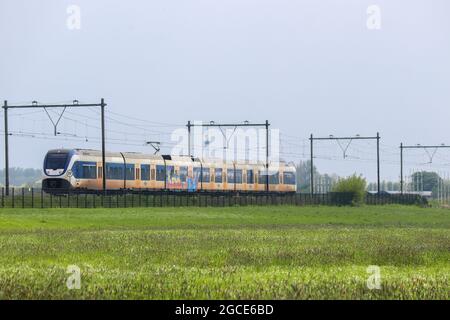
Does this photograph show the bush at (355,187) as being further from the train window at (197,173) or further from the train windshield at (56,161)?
the train windshield at (56,161)

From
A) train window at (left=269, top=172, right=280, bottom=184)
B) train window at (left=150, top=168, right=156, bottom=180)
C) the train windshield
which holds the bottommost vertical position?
train window at (left=269, top=172, right=280, bottom=184)

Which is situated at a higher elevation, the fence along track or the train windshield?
the train windshield

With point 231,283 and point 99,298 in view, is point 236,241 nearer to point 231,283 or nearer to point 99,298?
point 231,283

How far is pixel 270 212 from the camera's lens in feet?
258

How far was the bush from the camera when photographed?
11338 cm

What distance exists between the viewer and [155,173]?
9069 centimetres

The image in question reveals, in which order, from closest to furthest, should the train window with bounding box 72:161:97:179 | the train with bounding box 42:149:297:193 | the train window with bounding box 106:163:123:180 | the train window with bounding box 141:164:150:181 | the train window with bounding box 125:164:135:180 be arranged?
the train window with bounding box 72:161:97:179 → the train with bounding box 42:149:297:193 → the train window with bounding box 106:163:123:180 → the train window with bounding box 125:164:135:180 → the train window with bounding box 141:164:150:181

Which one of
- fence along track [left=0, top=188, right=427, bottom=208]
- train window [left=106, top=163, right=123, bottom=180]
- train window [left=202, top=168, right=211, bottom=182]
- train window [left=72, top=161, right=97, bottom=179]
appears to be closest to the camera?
fence along track [left=0, top=188, right=427, bottom=208]

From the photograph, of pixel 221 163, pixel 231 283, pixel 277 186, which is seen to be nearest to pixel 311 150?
pixel 277 186

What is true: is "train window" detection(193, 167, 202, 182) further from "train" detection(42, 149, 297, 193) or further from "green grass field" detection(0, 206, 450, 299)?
"green grass field" detection(0, 206, 450, 299)

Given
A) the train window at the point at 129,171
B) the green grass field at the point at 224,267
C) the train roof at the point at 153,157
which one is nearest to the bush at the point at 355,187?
the train roof at the point at 153,157

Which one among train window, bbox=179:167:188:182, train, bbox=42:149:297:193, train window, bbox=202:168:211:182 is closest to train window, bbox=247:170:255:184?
train, bbox=42:149:297:193

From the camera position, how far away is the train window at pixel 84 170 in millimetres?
79438
